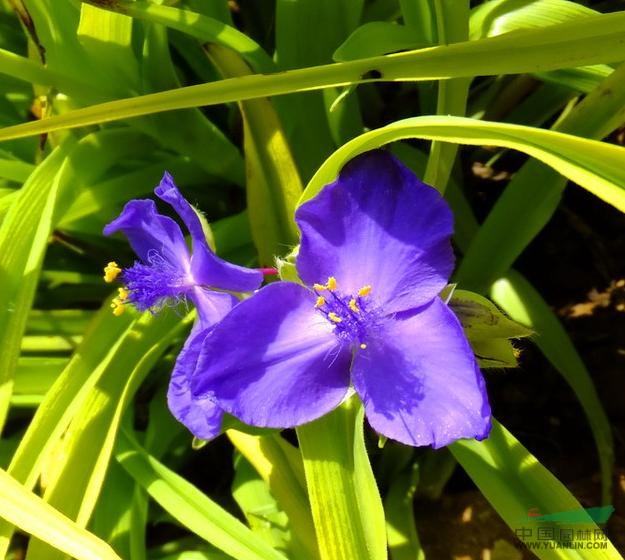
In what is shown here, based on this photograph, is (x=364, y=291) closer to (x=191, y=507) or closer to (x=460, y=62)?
(x=460, y=62)

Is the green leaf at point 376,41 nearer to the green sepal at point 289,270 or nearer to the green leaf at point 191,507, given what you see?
the green sepal at point 289,270

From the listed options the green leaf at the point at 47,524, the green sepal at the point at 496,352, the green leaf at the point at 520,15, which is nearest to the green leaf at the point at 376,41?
the green leaf at the point at 520,15

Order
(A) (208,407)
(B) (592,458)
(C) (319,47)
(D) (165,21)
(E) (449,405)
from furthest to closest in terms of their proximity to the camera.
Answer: (B) (592,458)
(C) (319,47)
(D) (165,21)
(A) (208,407)
(E) (449,405)

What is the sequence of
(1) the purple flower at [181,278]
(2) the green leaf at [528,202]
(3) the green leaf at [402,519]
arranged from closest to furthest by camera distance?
(1) the purple flower at [181,278], (2) the green leaf at [528,202], (3) the green leaf at [402,519]

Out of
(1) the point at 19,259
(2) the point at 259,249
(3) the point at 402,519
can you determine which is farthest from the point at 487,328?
(1) the point at 19,259

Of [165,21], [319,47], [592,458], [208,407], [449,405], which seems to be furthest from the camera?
[592,458]

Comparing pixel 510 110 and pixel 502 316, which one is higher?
pixel 510 110

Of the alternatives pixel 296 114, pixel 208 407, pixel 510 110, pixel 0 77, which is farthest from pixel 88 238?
pixel 510 110

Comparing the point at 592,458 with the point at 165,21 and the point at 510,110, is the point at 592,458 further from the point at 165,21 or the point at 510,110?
the point at 165,21
